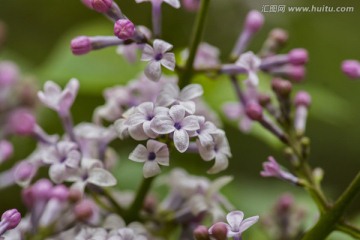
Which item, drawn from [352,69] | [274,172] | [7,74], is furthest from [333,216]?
[7,74]

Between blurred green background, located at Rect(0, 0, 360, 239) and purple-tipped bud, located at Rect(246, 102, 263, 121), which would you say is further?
blurred green background, located at Rect(0, 0, 360, 239)

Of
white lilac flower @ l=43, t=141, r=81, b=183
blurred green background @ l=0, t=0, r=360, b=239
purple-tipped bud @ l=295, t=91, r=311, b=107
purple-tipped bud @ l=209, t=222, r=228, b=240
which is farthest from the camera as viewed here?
blurred green background @ l=0, t=0, r=360, b=239

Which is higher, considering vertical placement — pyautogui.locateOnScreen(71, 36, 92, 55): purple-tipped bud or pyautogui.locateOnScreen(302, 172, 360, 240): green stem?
pyautogui.locateOnScreen(71, 36, 92, 55): purple-tipped bud

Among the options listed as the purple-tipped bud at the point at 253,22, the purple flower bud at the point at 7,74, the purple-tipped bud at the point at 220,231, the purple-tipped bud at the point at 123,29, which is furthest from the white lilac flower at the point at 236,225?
the purple flower bud at the point at 7,74

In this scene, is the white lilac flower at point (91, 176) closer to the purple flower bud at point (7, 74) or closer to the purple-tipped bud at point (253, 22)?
the purple-tipped bud at point (253, 22)

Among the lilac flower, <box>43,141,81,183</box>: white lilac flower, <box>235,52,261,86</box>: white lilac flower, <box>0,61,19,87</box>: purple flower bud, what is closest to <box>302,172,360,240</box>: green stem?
the lilac flower

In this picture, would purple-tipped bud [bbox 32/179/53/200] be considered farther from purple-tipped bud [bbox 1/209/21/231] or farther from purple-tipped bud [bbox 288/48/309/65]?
purple-tipped bud [bbox 288/48/309/65]

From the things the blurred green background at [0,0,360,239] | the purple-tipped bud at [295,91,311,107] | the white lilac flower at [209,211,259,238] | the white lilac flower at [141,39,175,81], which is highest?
the white lilac flower at [141,39,175,81]
